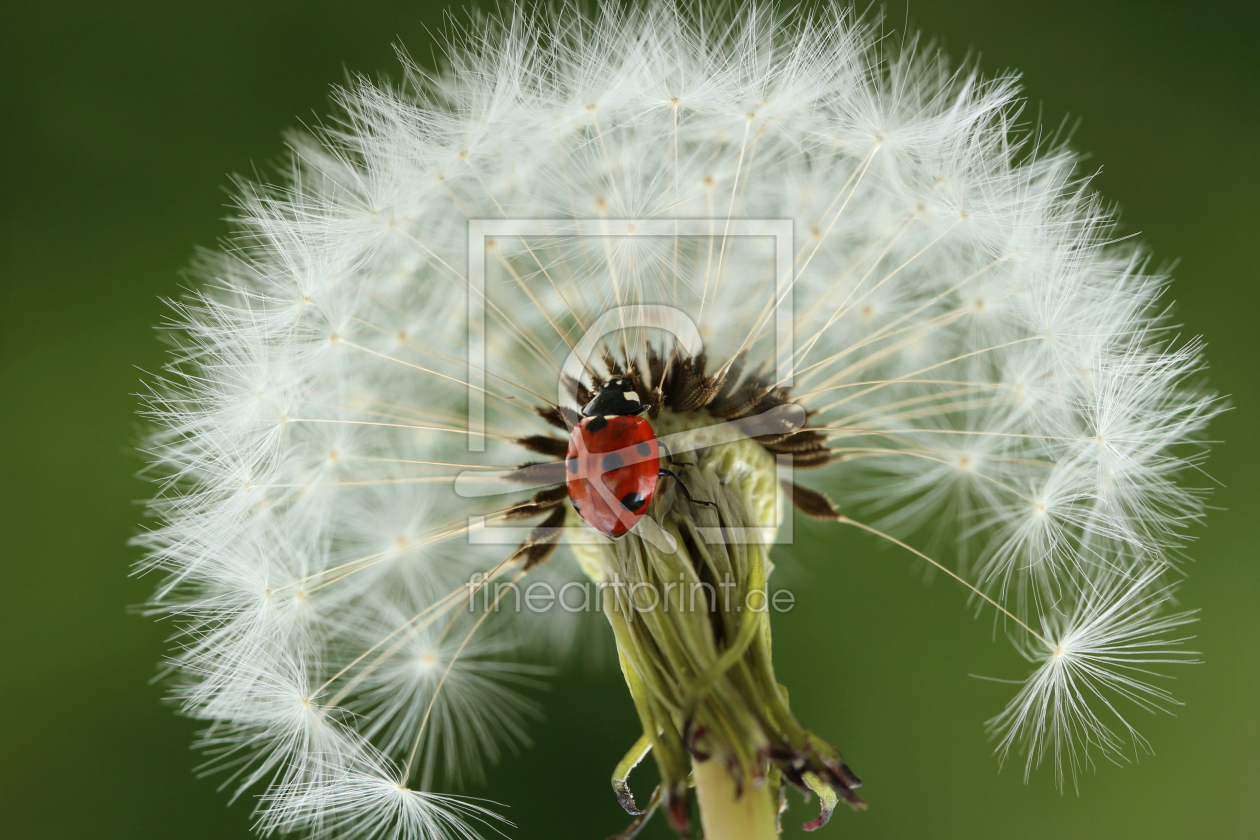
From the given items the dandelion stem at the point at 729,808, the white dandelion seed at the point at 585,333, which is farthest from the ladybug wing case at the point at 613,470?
the dandelion stem at the point at 729,808

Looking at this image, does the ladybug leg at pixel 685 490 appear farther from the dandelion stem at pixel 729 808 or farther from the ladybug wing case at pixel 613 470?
the dandelion stem at pixel 729 808

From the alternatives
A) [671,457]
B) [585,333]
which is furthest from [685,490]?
[585,333]

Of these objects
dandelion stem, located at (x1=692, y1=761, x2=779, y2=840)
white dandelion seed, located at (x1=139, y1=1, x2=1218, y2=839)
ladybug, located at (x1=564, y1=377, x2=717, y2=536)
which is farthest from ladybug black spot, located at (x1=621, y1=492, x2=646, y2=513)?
dandelion stem, located at (x1=692, y1=761, x2=779, y2=840)

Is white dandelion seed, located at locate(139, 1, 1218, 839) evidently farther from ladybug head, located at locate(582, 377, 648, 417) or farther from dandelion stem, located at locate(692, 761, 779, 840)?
dandelion stem, located at locate(692, 761, 779, 840)

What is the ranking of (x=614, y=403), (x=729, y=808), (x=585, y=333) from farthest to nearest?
1. (x=585, y=333)
2. (x=614, y=403)
3. (x=729, y=808)

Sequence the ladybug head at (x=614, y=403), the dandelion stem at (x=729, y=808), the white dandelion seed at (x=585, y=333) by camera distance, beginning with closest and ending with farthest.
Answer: the dandelion stem at (x=729, y=808)
the ladybug head at (x=614, y=403)
the white dandelion seed at (x=585, y=333)

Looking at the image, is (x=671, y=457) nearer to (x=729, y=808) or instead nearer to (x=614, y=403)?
(x=614, y=403)
